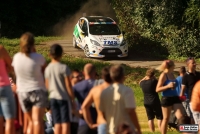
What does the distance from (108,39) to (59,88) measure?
58.7 feet

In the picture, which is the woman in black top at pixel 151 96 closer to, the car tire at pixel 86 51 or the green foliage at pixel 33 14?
the car tire at pixel 86 51

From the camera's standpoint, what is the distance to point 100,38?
90.6 ft

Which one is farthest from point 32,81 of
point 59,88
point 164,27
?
point 164,27

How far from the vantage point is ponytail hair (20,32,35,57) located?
31.6 ft

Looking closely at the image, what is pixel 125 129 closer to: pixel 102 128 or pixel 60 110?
pixel 102 128

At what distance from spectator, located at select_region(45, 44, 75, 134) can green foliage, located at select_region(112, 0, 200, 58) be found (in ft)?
59.2

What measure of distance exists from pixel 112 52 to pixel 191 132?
17.9 metres

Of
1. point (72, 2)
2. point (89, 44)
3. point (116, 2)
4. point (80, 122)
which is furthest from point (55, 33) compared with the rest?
point (80, 122)

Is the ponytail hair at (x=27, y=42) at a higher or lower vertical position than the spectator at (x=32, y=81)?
higher

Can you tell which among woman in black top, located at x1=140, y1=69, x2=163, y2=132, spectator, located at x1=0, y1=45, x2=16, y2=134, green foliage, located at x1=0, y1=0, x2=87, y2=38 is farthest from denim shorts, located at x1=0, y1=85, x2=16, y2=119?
green foliage, located at x1=0, y1=0, x2=87, y2=38

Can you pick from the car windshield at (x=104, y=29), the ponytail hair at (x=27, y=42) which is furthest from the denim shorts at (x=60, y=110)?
the car windshield at (x=104, y=29)

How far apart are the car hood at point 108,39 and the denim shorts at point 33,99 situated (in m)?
17.4

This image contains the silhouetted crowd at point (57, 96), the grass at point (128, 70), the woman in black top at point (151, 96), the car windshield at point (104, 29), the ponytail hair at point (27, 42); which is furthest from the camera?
the car windshield at point (104, 29)

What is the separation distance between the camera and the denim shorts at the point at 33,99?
9.79 m
